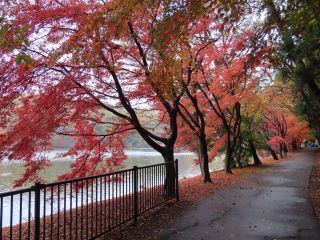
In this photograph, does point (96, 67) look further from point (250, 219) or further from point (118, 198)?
point (250, 219)

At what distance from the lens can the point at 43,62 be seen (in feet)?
25.5

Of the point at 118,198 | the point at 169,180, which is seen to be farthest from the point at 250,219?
the point at 118,198

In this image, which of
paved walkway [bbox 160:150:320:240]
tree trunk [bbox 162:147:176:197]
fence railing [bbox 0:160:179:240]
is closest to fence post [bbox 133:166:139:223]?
fence railing [bbox 0:160:179:240]

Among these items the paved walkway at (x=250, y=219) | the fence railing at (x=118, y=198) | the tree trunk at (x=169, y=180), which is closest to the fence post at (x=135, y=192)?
the fence railing at (x=118, y=198)

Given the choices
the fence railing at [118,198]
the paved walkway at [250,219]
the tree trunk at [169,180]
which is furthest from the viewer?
the tree trunk at [169,180]

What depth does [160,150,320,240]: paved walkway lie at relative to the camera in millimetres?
6000

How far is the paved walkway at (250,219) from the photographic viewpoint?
600 cm

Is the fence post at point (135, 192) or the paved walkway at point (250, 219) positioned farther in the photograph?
the fence post at point (135, 192)

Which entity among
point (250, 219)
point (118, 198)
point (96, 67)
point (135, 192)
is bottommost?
point (250, 219)

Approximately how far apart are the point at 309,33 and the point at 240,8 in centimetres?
280

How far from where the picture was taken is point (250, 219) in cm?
717

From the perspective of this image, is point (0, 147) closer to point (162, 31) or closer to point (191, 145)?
point (162, 31)

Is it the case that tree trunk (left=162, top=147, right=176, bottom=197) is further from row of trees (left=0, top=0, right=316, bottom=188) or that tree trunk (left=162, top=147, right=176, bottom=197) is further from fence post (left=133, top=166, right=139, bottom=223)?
fence post (left=133, top=166, right=139, bottom=223)

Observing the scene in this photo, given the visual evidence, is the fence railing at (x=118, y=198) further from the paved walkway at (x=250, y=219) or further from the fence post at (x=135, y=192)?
the paved walkway at (x=250, y=219)
